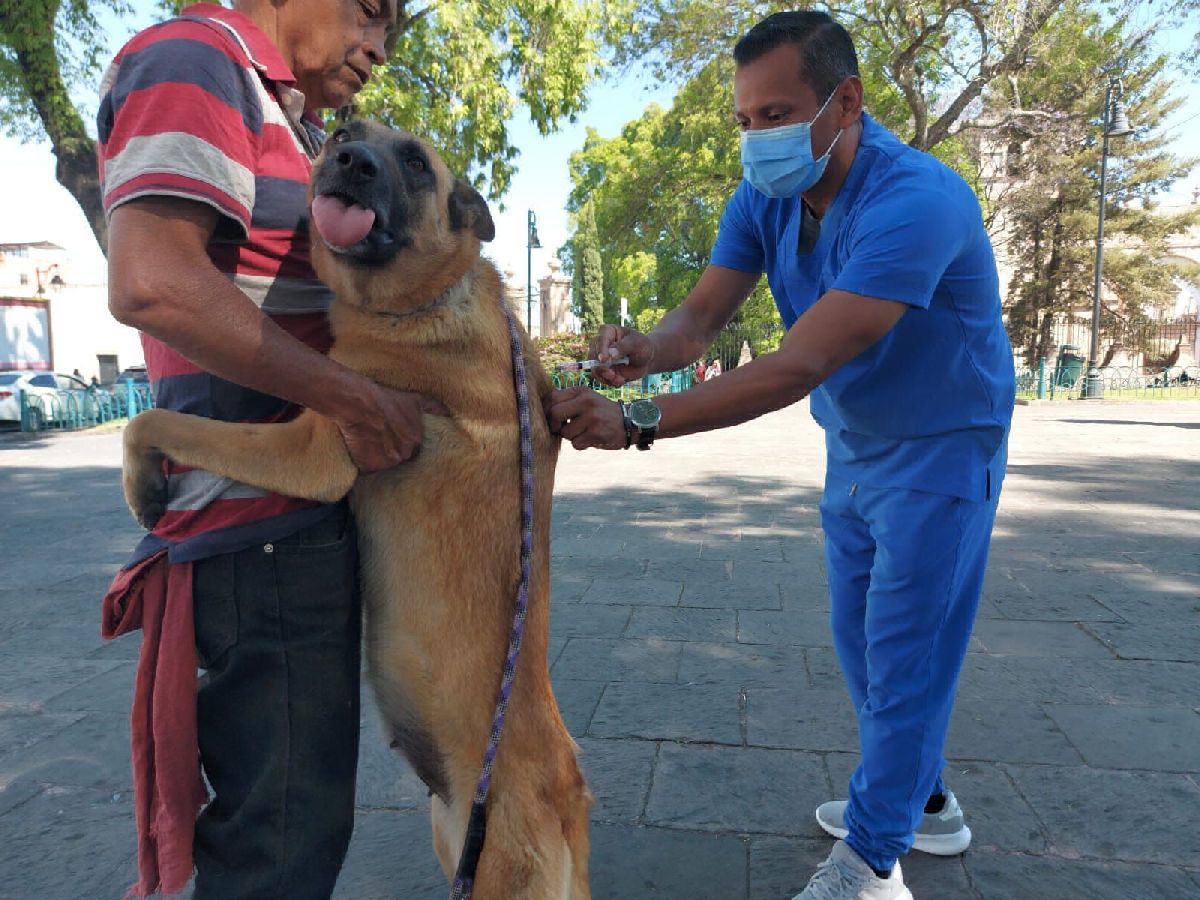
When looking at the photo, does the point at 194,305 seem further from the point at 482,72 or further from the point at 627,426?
Result: the point at 482,72

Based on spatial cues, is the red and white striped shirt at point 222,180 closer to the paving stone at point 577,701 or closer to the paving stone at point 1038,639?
the paving stone at point 577,701

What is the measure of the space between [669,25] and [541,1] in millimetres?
7135

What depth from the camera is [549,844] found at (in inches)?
73.0

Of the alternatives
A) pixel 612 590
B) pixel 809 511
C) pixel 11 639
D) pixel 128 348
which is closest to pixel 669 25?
pixel 809 511

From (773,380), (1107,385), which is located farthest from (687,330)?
(1107,385)

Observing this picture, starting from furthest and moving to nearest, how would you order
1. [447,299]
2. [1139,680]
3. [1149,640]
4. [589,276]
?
[589,276], [1149,640], [1139,680], [447,299]

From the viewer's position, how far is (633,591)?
5.70 meters

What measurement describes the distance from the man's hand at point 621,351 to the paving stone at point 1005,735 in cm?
210

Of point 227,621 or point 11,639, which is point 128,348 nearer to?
point 11,639

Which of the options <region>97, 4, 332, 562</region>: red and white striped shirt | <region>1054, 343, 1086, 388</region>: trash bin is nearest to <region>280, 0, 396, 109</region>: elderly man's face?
<region>97, 4, 332, 562</region>: red and white striped shirt

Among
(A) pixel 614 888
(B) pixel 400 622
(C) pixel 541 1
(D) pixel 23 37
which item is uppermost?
(C) pixel 541 1

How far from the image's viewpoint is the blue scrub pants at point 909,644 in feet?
8.12

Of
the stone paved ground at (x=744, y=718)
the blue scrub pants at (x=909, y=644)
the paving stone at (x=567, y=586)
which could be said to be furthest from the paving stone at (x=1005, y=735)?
the paving stone at (x=567, y=586)

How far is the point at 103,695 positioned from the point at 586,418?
3.23 metres
